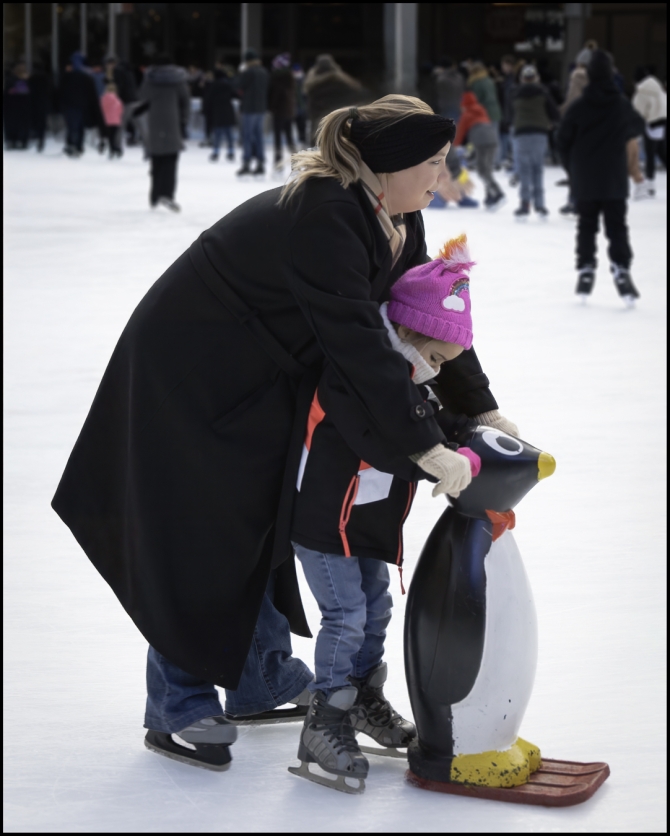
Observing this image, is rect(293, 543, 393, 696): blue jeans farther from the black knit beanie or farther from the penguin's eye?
the black knit beanie

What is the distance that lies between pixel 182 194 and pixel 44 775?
11.0m

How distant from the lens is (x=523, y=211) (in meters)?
11.2

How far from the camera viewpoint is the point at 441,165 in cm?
206

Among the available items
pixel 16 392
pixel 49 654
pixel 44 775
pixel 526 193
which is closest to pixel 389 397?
pixel 44 775

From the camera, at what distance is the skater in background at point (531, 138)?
427 inches

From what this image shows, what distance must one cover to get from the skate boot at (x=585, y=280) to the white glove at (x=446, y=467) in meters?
5.84

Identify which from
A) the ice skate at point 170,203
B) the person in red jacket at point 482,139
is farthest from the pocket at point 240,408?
the person in red jacket at point 482,139

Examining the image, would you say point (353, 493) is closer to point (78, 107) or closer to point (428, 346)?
point (428, 346)

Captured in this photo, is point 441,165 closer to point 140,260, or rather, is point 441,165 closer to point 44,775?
point 44,775

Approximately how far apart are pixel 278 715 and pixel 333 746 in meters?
0.33

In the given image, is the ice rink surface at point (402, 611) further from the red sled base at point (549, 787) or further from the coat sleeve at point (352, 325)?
the coat sleeve at point (352, 325)

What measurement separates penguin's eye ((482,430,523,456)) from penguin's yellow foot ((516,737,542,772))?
529mm

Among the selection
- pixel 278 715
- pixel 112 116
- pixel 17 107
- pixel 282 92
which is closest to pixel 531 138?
pixel 282 92

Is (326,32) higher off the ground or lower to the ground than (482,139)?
higher
